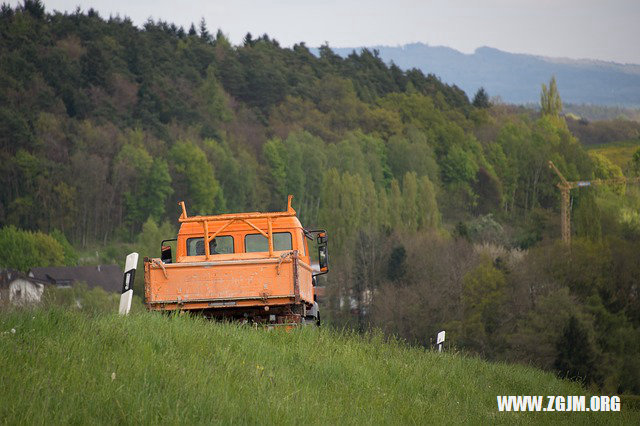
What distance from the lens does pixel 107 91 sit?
144 metres

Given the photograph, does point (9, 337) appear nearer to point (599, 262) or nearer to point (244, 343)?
point (244, 343)

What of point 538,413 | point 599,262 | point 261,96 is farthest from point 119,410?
point 261,96

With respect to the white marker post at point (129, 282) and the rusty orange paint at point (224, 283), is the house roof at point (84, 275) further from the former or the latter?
the white marker post at point (129, 282)

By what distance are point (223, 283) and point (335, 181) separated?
100129 mm

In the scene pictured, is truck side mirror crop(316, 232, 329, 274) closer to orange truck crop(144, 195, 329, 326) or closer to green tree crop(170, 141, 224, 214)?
orange truck crop(144, 195, 329, 326)

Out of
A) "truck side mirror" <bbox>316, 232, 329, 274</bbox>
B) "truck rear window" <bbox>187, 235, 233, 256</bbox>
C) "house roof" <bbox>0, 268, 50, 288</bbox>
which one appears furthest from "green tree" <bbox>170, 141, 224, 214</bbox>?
"truck rear window" <bbox>187, 235, 233, 256</bbox>

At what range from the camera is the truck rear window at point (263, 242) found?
75.7 feet

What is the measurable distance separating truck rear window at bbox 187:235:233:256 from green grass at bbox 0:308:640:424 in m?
5.67

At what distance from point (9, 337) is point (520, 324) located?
5842cm

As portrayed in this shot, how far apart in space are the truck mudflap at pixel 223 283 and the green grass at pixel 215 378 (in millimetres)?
2112

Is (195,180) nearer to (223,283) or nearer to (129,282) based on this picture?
(223,283)

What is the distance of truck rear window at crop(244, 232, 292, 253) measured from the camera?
909 inches

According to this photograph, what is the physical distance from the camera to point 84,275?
97.8 m

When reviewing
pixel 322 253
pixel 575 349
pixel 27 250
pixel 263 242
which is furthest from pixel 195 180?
pixel 263 242
